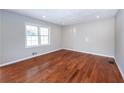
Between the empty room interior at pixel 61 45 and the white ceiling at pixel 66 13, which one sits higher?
the white ceiling at pixel 66 13

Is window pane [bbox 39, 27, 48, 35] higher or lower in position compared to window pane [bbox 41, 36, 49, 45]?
higher

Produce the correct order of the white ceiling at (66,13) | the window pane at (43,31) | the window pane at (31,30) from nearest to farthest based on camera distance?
the white ceiling at (66,13) → the window pane at (31,30) → the window pane at (43,31)

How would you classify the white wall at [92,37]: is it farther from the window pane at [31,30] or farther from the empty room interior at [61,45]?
the window pane at [31,30]

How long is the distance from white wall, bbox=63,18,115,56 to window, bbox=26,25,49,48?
212 cm

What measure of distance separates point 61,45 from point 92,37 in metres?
2.97

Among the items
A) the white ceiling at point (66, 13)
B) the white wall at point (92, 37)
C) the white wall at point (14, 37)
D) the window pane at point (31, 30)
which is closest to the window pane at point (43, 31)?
the window pane at point (31, 30)

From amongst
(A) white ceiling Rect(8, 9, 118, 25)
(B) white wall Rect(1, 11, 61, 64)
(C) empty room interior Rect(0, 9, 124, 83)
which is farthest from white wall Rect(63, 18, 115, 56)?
(B) white wall Rect(1, 11, 61, 64)

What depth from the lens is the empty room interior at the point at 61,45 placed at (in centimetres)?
279

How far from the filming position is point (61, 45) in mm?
7965

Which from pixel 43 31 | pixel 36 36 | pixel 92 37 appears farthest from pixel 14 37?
pixel 92 37

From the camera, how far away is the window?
4.72m

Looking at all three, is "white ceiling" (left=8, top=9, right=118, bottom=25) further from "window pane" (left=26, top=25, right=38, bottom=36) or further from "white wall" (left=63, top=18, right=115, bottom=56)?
"white wall" (left=63, top=18, right=115, bottom=56)
